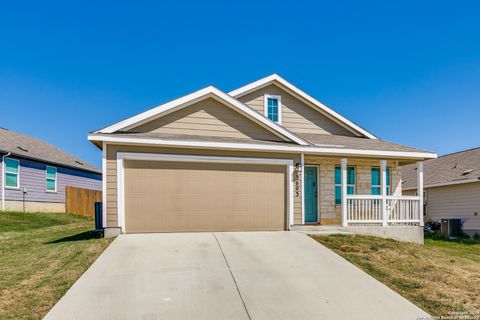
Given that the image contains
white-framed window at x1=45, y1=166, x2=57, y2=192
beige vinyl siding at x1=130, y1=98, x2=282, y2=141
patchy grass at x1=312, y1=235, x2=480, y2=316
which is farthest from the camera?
white-framed window at x1=45, y1=166, x2=57, y2=192

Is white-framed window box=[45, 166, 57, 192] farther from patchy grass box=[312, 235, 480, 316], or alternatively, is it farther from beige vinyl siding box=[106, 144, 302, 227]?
patchy grass box=[312, 235, 480, 316]

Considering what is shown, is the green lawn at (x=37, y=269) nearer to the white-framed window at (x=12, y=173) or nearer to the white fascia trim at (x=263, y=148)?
the white fascia trim at (x=263, y=148)

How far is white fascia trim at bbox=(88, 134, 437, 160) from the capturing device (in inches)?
369

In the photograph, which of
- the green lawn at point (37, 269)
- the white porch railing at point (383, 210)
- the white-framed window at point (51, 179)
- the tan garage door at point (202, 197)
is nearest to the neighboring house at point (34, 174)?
the white-framed window at point (51, 179)

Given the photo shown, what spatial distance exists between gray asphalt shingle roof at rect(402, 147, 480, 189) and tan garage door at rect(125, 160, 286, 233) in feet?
36.0

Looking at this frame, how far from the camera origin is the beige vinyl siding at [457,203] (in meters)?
16.1

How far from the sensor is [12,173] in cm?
1744

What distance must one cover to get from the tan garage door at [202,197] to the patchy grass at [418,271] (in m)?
1.98

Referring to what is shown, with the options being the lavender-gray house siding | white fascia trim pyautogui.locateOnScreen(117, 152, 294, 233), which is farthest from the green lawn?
the lavender-gray house siding

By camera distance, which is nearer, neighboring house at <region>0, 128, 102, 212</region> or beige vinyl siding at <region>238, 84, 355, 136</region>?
beige vinyl siding at <region>238, 84, 355, 136</region>

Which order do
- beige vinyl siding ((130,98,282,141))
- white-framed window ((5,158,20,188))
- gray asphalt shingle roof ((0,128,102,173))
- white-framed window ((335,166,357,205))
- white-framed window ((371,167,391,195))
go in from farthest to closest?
gray asphalt shingle roof ((0,128,102,173)), white-framed window ((5,158,20,188)), white-framed window ((371,167,391,195)), white-framed window ((335,166,357,205)), beige vinyl siding ((130,98,282,141))

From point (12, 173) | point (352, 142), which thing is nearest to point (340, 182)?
point (352, 142)

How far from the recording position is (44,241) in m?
10.4

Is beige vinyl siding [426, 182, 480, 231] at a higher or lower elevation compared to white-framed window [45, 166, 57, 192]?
lower
